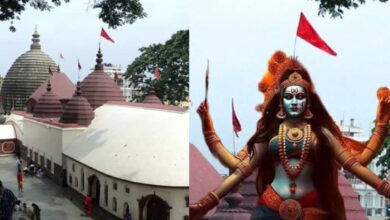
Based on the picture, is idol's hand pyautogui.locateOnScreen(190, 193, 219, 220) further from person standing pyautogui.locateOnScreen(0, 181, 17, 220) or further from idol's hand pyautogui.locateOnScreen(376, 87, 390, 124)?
person standing pyautogui.locateOnScreen(0, 181, 17, 220)

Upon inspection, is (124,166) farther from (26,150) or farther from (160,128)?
(26,150)

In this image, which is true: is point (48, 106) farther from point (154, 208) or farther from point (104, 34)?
point (154, 208)

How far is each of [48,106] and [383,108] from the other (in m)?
1.36

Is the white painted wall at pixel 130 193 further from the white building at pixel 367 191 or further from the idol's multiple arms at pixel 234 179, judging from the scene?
the white building at pixel 367 191

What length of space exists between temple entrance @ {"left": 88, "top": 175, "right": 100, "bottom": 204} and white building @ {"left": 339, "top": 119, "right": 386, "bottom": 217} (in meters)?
1.01

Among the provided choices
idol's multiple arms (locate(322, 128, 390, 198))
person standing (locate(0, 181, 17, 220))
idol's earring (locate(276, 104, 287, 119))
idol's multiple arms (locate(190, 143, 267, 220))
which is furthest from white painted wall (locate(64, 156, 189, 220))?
idol's multiple arms (locate(322, 128, 390, 198))

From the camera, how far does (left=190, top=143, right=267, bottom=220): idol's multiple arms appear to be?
1536 millimetres

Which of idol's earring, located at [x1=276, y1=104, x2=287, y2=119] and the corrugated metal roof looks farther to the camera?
the corrugated metal roof

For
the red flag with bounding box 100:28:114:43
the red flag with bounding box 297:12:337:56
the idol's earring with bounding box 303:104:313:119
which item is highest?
the red flag with bounding box 100:28:114:43

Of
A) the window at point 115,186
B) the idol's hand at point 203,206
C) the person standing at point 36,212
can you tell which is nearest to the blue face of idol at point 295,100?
the idol's hand at point 203,206

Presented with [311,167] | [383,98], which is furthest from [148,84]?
[383,98]

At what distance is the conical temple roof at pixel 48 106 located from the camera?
1842mm

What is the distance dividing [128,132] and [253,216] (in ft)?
2.01

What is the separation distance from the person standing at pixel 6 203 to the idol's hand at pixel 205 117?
0.92m
